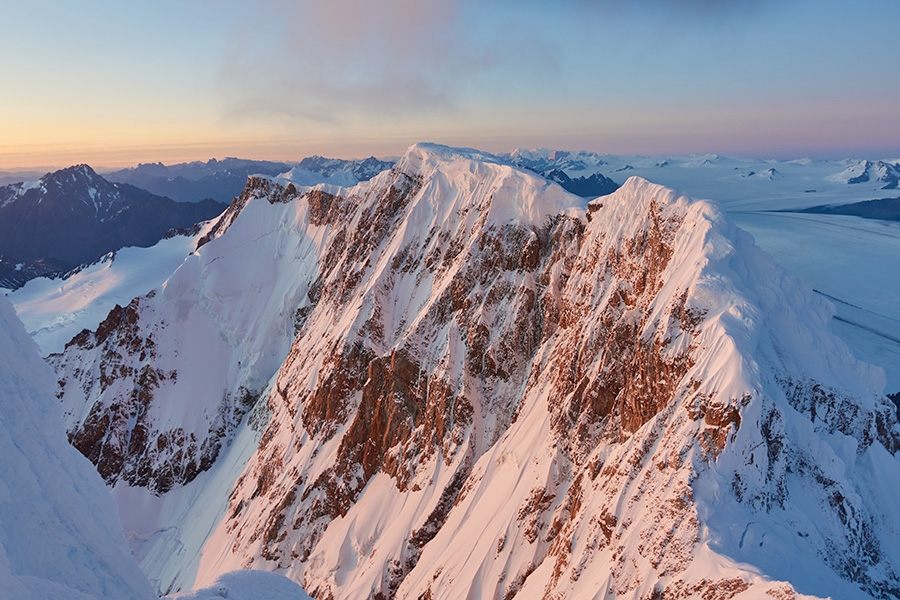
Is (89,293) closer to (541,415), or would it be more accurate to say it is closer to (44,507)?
(541,415)

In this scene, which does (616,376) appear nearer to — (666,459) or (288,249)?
(666,459)

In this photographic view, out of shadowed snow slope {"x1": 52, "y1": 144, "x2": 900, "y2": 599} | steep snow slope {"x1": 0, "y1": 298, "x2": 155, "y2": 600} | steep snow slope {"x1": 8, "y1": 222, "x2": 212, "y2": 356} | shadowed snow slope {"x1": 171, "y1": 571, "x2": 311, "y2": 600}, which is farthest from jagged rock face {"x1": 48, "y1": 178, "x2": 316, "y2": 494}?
steep snow slope {"x1": 0, "y1": 298, "x2": 155, "y2": 600}

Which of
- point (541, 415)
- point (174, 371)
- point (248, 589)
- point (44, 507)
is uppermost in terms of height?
point (44, 507)

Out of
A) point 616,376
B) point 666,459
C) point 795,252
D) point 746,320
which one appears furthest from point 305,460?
point 795,252

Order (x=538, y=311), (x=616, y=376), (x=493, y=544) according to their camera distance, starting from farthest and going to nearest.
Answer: (x=538, y=311) → (x=493, y=544) → (x=616, y=376)

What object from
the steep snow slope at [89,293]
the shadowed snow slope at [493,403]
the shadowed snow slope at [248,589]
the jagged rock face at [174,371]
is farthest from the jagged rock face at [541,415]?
the steep snow slope at [89,293]

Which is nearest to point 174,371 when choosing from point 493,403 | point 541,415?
point 493,403

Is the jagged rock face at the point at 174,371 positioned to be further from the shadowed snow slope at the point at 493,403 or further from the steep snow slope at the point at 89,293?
the steep snow slope at the point at 89,293
